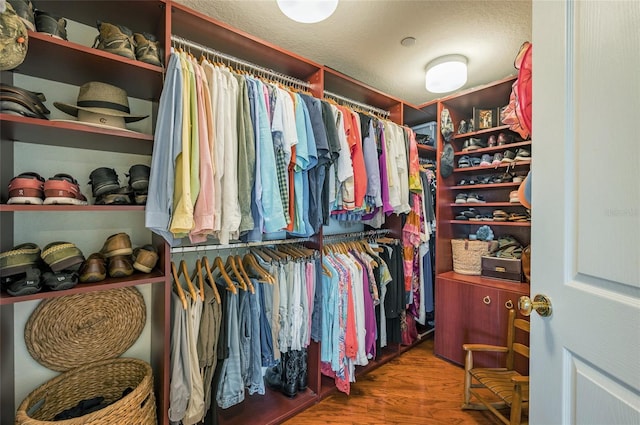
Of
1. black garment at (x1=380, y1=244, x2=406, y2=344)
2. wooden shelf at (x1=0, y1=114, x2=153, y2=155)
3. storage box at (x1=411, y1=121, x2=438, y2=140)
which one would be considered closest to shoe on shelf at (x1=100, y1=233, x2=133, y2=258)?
wooden shelf at (x1=0, y1=114, x2=153, y2=155)

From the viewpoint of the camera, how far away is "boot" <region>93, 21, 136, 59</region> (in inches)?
45.3

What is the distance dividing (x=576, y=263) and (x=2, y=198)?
6.44 feet

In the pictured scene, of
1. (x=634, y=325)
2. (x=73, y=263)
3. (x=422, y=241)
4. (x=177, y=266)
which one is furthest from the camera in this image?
(x=422, y=241)

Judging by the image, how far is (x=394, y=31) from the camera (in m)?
1.70

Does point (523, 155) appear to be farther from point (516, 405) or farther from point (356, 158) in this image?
point (516, 405)

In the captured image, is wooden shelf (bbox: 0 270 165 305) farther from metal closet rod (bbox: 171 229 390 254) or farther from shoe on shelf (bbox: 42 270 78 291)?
metal closet rod (bbox: 171 229 390 254)

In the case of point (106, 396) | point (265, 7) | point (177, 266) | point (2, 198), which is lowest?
point (106, 396)

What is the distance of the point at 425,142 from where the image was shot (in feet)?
8.90

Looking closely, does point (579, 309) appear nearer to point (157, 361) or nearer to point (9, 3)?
point (157, 361)

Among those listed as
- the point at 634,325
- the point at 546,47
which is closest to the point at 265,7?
the point at 546,47

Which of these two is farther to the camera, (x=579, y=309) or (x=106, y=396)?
(x=106, y=396)

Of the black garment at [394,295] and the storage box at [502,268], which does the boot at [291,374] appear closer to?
the black garment at [394,295]

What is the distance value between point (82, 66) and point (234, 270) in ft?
3.82

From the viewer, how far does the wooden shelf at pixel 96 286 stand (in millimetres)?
973
